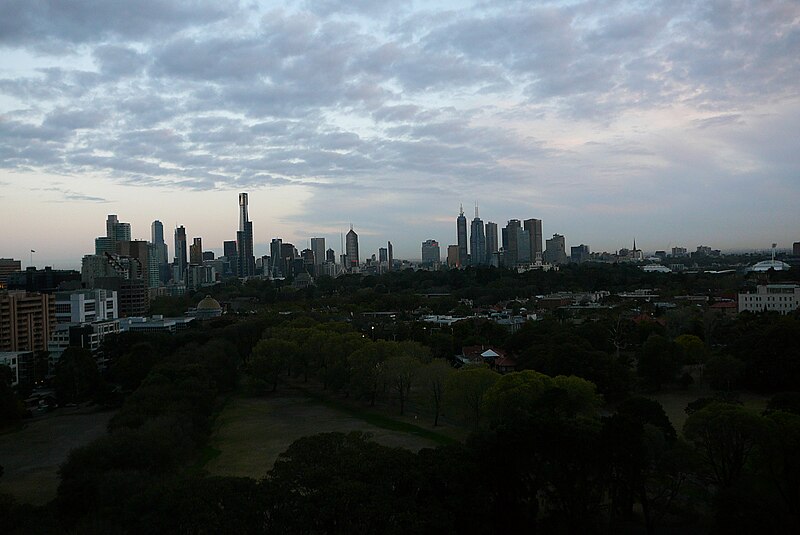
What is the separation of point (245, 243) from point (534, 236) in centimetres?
5587

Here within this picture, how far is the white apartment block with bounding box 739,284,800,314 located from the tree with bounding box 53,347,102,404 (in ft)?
116

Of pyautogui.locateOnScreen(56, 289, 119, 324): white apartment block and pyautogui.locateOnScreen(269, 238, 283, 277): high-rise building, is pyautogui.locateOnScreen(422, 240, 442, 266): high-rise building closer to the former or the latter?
pyautogui.locateOnScreen(269, 238, 283, 277): high-rise building

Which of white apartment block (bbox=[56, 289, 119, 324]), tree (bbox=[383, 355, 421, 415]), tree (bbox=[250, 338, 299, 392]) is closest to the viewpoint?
tree (bbox=[383, 355, 421, 415])

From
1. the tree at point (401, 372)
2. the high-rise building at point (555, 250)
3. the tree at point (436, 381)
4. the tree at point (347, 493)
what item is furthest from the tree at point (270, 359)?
the high-rise building at point (555, 250)

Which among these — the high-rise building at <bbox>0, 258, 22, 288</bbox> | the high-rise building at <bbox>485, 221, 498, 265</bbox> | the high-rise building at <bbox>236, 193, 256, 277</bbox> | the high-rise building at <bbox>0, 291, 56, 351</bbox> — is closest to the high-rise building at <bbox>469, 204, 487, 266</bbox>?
the high-rise building at <bbox>485, 221, 498, 265</bbox>

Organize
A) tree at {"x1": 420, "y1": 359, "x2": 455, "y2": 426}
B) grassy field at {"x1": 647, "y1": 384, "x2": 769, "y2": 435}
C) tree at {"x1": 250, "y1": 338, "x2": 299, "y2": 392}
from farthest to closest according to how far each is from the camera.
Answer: tree at {"x1": 250, "y1": 338, "x2": 299, "y2": 392} < tree at {"x1": 420, "y1": 359, "x2": 455, "y2": 426} < grassy field at {"x1": 647, "y1": 384, "x2": 769, "y2": 435}

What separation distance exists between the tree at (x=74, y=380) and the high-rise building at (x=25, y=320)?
690 centimetres

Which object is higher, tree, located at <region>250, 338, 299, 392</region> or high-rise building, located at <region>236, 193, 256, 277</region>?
high-rise building, located at <region>236, 193, 256, 277</region>

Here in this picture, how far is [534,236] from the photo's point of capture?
134 m

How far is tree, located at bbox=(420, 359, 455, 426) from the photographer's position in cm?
1881

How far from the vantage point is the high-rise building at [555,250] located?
14225 centimetres

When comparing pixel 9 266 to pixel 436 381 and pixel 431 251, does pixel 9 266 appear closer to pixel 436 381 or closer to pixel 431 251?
pixel 436 381

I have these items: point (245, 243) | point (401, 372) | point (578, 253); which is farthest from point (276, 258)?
point (401, 372)

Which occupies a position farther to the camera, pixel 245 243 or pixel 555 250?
pixel 555 250
